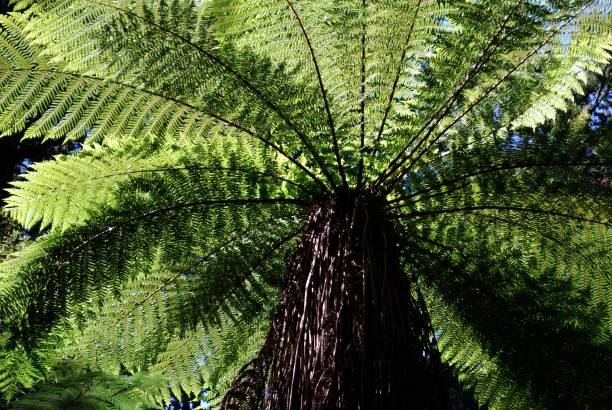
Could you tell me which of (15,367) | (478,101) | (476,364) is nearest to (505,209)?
(478,101)

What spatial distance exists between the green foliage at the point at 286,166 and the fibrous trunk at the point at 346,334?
249 mm

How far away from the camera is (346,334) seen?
1.24 m

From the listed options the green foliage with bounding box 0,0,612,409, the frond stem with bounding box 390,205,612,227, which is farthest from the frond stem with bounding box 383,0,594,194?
the frond stem with bounding box 390,205,612,227

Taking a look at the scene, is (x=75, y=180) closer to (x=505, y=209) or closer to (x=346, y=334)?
(x=346, y=334)

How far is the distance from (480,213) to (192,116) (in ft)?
2.93

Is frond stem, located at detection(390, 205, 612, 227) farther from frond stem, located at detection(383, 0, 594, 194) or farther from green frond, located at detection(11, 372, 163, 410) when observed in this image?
green frond, located at detection(11, 372, 163, 410)

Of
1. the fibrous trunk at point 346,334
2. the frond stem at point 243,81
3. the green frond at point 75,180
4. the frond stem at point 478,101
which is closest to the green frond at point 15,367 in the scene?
the green frond at point 75,180

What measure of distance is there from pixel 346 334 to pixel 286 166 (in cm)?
76

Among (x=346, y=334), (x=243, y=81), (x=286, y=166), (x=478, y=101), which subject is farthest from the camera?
(x=286, y=166)

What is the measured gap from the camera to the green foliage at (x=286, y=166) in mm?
1524

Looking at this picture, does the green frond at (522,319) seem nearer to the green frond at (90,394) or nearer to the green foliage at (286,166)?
the green foliage at (286,166)

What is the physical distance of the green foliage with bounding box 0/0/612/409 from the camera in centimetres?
152

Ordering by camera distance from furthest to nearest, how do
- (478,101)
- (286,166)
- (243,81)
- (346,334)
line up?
(286,166) → (478,101) → (243,81) → (346,334)

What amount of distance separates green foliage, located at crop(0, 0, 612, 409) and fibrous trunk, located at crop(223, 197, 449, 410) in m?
0.25
